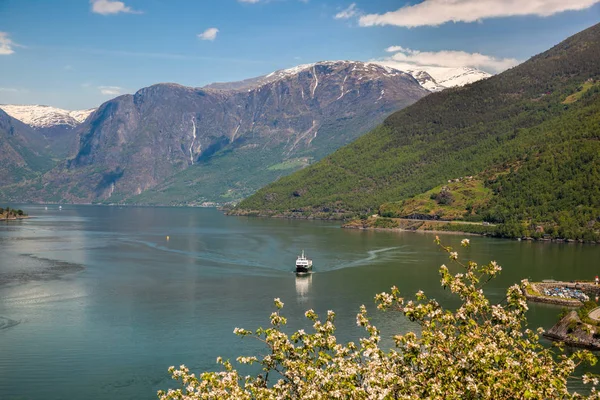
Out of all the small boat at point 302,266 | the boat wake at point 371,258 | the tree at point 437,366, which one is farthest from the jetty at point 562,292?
the tree at point 437,366

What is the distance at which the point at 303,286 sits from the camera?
112500mm

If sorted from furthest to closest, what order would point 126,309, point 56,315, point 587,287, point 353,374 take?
point 587,287 → point 126,309 → point 56,315 → point 353,374

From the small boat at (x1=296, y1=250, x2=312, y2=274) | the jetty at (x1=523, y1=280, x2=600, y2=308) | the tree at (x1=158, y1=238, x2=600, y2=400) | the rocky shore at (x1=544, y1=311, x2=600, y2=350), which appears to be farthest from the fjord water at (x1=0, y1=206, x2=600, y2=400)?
the tree at (x1=158, y1=238, x2=600, y2=400)

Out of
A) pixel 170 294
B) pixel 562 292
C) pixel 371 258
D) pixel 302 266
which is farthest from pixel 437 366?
pixel 371 258

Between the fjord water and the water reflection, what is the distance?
220 mm

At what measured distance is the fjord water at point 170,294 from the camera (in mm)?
62750

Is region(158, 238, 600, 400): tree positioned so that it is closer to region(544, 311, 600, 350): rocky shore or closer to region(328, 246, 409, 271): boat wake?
region(544, 311, 600, 350): rocky shore

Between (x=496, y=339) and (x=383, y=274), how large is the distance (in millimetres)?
103786

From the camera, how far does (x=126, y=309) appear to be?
300 ft

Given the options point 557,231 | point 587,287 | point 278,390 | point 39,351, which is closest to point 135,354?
point 39,351

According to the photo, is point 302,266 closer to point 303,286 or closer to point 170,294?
point 303,286

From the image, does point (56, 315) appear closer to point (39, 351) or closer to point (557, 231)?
point (39, 351)

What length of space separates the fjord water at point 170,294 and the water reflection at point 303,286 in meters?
0.22

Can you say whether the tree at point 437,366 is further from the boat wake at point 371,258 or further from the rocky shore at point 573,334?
the boat wake at point 371,258
